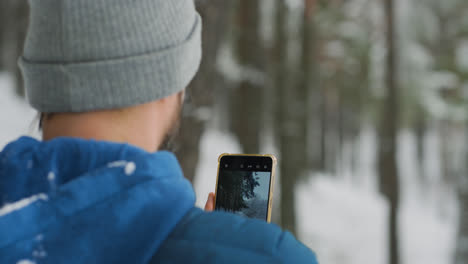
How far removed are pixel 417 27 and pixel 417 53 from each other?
1011 millimetres

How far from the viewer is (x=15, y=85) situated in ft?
54.5

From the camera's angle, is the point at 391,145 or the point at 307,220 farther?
the point at 307,220

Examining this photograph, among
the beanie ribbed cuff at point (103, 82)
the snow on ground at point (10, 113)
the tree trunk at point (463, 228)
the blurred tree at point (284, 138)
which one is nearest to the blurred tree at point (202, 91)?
the beanie ribbed cuff at point (103, 82)

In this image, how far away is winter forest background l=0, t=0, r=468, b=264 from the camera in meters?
9.10

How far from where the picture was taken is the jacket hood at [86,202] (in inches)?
39.2

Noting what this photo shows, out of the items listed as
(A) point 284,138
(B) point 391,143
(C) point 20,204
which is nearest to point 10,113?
(A) point 284,138

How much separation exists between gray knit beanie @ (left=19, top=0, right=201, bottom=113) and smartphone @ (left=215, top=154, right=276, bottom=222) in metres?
0.48

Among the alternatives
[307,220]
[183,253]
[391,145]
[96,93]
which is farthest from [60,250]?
[307,220]

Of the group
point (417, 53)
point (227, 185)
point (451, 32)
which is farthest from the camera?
point (417, 53)

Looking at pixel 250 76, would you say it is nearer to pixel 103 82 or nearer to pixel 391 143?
pixel 391 143

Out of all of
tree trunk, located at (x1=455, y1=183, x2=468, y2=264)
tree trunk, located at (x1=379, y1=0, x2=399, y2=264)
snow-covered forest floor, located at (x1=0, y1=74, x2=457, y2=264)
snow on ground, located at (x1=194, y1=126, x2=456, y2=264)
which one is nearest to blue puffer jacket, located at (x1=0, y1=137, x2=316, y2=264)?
snow-covered forest floor, located at (x1=0, y1=74, x2=457, y2=264)

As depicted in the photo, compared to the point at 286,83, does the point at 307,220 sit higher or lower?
lower

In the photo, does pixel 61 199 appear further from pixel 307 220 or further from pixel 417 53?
pixel 417 53

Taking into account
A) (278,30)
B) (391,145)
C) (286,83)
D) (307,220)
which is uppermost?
(278,30)
